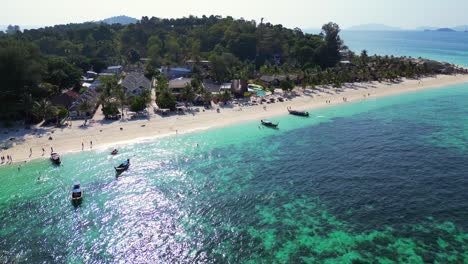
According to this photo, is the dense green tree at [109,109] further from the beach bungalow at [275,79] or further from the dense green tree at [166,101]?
the beach bungalow at [275,79]

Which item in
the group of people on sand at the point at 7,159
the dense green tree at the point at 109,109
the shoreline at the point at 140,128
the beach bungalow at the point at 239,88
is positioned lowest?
the group of people on sand at the point at 7,159

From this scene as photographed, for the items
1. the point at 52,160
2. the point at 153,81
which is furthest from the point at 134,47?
the point at 52,160

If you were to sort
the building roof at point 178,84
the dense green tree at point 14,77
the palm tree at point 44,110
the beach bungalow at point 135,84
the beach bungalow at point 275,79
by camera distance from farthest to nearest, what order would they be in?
the beach bungalow at point 275,79 → the building roof at point 178,84 → the beach bungalow at point 135,84 → the dense green tree at point 14,77 → the palm tree at point 44,110

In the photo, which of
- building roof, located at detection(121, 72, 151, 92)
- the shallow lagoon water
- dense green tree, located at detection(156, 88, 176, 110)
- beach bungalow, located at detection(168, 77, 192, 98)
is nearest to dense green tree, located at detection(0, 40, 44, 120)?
building roof, located at detection(121, 72, 151, 92)

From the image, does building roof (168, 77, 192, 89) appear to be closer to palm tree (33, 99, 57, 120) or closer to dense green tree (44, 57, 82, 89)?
dense green tree (44, 57, 82, 89)

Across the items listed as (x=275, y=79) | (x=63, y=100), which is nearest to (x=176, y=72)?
(x=275, y=79)

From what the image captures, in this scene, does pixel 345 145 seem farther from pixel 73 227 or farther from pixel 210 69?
pixel 210 69

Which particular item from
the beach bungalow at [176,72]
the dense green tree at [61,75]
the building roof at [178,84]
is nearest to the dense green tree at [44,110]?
the dense green tree at [61,75]

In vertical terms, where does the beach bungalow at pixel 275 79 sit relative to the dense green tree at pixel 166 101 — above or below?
above
